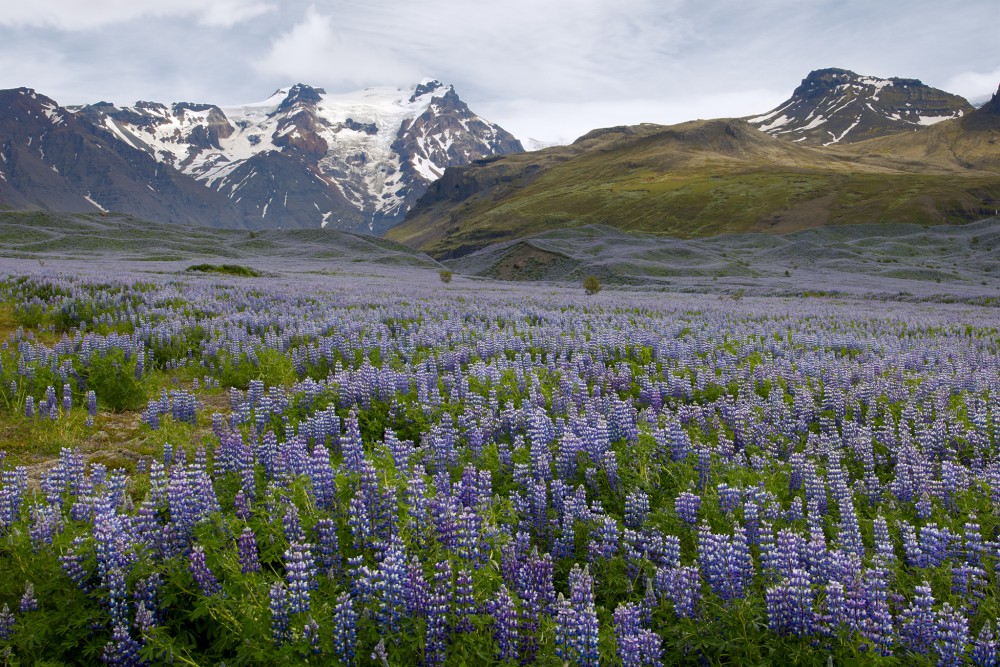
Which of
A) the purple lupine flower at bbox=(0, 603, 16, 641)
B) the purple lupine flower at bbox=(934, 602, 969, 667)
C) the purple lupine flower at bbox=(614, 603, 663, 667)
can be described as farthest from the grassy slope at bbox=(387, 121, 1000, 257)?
the purple lupine flower at bbox=(0, 603, 16, 641)

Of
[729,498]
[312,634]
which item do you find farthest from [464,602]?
[729,498]

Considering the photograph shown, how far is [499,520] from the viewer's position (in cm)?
481

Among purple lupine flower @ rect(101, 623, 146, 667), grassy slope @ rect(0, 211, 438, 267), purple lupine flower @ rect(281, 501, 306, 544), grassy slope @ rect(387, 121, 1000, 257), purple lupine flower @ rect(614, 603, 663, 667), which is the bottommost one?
purple lupine flower @ rect(101, 623, 146, 667)

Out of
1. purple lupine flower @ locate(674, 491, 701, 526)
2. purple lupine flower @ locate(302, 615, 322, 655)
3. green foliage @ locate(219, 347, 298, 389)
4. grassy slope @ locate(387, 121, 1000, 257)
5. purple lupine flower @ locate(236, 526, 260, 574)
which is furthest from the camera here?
grassy slope @ locate(387, 121, 1000, 257)

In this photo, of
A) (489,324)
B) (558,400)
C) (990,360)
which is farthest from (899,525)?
(489,324)

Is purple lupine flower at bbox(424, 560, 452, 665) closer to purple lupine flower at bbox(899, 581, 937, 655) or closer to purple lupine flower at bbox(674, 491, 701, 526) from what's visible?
purple lupine flower at bbox(674, 491, 701, 526)

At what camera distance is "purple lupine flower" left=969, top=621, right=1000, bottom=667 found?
10.7ft

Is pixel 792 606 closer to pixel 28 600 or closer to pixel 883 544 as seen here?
pixel 883 544

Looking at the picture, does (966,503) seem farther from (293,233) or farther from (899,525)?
(293,233)

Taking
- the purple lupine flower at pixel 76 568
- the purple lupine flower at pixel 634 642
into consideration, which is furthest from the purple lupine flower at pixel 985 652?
the purple lupine flower at pixel 76 568

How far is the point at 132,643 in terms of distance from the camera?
3.42 meters

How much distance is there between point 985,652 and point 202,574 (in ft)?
14.4

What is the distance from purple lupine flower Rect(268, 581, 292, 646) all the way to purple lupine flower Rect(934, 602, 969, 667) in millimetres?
3506

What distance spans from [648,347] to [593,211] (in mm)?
169213
